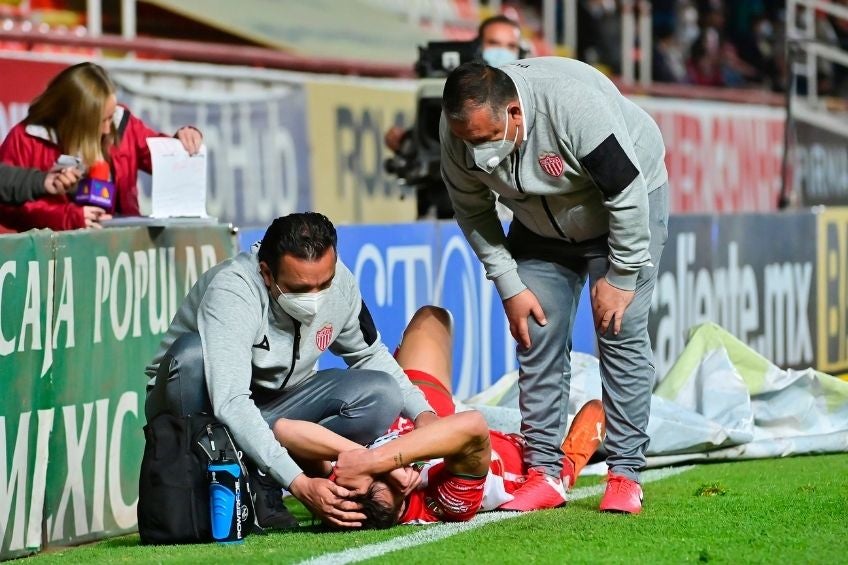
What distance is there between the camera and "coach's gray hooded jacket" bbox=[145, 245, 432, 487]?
5.46 metres

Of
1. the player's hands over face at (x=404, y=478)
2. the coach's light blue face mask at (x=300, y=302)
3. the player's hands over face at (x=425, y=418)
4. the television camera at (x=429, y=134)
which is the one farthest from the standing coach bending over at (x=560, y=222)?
the television camera at (x=429, y=134)

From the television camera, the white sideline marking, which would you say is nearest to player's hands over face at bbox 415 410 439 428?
the white sideline marking

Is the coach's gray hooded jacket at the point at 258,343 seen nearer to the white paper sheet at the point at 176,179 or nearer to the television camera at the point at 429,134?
the white paper sheet at the point at 176,179

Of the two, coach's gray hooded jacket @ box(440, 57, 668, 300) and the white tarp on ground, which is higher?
coach's gray hooded jacket @ box(440, 57, 668, 300)

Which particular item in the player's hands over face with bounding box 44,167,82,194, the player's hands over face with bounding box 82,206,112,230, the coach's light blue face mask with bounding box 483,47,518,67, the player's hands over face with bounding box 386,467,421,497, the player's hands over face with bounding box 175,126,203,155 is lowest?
the player's hands over face with bounding box 386,467,421,497

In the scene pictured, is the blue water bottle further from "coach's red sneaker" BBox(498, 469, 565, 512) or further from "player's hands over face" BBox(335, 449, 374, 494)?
"coach's red sneaker" BBox(498, 469, 565, 512)

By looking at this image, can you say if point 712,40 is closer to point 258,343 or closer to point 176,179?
point 176,179

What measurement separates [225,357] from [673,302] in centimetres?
543

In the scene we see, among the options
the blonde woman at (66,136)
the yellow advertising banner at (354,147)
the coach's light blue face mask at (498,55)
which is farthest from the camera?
the yellow advertising banner at (354,147)

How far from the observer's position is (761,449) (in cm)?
811

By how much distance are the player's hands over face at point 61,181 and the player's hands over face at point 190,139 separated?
1.71ft

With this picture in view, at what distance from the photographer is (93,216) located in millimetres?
7035

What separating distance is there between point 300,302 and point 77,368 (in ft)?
3.67

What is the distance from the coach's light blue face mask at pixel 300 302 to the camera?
18.5 feet
